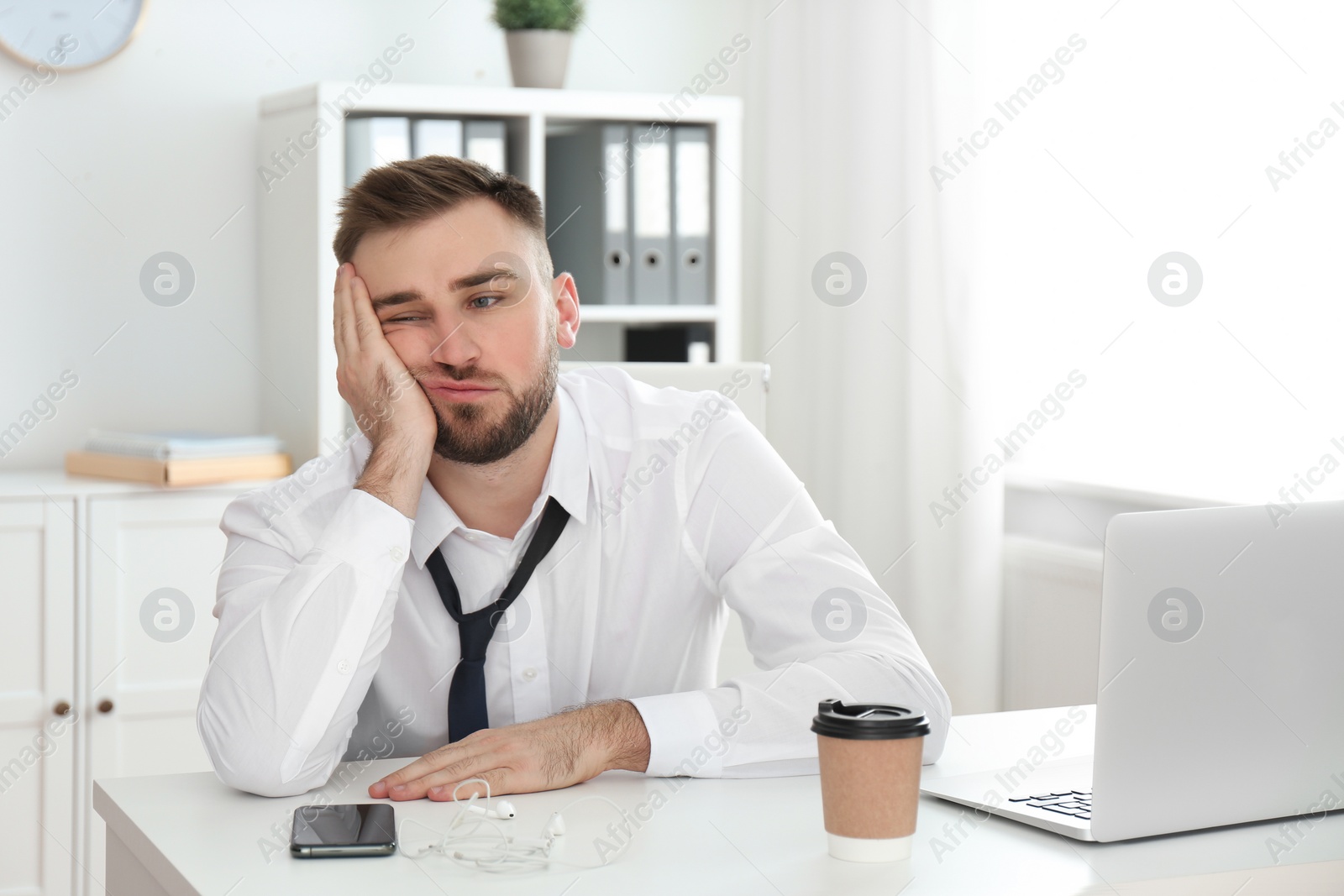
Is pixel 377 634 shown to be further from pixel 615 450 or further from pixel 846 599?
pixel 846 599

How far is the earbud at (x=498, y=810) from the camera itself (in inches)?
43.8

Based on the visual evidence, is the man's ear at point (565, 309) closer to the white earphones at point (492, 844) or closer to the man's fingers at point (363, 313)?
the man's fingers at point (363, 313)

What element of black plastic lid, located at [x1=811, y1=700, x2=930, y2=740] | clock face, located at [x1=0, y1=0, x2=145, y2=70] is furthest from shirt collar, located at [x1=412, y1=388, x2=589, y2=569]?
clock face, located at [x1=0, y1=0, x2=145, y2=70]

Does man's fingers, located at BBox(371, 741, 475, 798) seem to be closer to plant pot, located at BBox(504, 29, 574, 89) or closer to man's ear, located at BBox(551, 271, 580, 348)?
man's ear, located at BBox(551, 271, 580, 348)

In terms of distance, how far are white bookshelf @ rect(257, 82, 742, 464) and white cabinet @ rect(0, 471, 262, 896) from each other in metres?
0.31

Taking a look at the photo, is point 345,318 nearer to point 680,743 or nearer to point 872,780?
point 680,743

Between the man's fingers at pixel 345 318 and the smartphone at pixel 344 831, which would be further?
the man's fingers at pixel 345 318

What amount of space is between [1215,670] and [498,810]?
60 centimetres

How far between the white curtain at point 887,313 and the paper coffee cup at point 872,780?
5.87 ft

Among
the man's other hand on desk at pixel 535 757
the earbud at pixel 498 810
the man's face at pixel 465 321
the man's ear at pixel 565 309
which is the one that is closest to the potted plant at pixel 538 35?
the man's ear at pixel 565 309

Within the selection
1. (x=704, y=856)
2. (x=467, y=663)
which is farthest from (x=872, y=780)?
(x=467, y=663)

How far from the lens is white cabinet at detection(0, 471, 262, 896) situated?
8.07 feet

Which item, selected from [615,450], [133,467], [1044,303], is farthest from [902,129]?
[133,467]

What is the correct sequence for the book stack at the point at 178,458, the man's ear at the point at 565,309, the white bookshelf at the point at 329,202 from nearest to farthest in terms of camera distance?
the man's ear at the point at 565,309
the book stack at the point at 178,458
the white bookshelf at the point at 329,202
